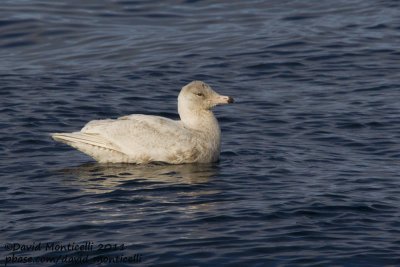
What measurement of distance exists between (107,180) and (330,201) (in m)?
3.37

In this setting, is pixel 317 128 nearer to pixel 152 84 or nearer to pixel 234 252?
pixel 152 84

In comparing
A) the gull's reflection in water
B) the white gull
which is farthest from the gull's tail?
the gull's reflection in water

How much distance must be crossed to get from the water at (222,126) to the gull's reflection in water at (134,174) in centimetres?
3

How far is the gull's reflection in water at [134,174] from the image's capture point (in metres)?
15.8

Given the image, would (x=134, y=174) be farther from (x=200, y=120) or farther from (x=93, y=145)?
(x=200, y=120)

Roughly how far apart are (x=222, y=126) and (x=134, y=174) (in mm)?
3591

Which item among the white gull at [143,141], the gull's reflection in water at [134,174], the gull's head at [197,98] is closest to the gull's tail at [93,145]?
the white gull at [143,141]

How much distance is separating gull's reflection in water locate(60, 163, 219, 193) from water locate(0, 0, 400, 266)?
3 cm

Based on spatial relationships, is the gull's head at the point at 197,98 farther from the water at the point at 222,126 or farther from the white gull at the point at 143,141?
the water at the point at 222,126

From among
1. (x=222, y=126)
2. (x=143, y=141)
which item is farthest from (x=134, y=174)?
(x=222, y=126)

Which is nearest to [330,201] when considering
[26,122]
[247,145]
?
[247,145]

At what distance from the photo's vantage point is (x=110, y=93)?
859 inches

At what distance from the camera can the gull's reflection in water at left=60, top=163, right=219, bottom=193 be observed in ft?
51.9

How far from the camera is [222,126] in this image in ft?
64.3
